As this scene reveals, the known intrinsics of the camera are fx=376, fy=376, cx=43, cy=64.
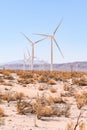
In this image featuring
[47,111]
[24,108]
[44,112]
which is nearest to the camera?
[44,112]

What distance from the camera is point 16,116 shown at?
1241cm

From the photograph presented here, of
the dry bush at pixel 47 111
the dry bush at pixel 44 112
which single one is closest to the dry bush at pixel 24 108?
the dry bush at pixel 47 111

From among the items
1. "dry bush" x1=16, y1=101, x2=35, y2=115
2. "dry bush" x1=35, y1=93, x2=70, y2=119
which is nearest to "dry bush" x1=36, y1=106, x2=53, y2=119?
"dry bush" x1=35, y1=93, x2=70, y2=119

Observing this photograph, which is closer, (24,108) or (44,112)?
(44,112)

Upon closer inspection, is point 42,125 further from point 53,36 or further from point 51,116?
point 53,36

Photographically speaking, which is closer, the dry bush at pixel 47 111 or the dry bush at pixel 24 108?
the dry bush at pixel 47 111

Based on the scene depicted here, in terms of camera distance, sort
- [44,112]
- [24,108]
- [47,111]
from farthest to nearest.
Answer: [24,108] < [47,111] < [44,112]

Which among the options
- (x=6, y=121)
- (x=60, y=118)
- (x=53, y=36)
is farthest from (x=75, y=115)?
(x=53, y=36)

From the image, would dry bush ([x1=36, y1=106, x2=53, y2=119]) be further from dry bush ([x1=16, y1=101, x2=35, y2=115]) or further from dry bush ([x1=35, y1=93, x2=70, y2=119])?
dry bush ([x1=16, y1=101, x2=35, y2=115])

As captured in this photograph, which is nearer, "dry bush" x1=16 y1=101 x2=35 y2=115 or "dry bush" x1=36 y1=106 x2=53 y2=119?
"dry bush" x1=36 y1=106 x2=53 y2=119

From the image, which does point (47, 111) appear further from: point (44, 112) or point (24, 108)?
A: point (24, 108)

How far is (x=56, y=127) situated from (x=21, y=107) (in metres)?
2.29

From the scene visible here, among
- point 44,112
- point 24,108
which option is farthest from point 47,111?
point 24,108

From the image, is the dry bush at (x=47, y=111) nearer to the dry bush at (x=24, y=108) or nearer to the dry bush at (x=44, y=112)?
→ the dry bush at (x=44, y=112)
